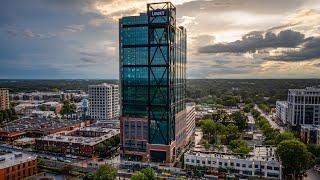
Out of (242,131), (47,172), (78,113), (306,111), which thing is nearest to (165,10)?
(47,172)

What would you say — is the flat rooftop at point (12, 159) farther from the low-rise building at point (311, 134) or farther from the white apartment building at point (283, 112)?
the white apartment building at point (283, 112)

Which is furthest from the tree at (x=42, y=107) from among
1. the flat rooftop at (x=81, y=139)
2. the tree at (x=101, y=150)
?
the tree at (x=101, y=150)

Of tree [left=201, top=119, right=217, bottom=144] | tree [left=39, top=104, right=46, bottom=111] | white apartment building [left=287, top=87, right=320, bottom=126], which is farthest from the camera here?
tree [left=39, top=104, right=46, bottom=111]

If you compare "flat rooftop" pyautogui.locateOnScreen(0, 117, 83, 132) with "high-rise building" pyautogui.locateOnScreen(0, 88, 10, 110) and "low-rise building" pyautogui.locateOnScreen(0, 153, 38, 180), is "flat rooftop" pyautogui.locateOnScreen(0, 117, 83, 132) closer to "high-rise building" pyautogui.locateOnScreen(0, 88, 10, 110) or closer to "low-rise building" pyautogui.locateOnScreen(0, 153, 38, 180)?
"low-rise building" pyautogui.locateOnScreen(0, 153, 38, 180)

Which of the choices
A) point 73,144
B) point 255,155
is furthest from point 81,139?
point 255,155

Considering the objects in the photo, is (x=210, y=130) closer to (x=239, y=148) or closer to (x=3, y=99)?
(x=239, y=148)

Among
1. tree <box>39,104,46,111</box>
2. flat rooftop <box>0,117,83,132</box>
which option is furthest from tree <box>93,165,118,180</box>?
tree <box>39,104,46,111</box>
